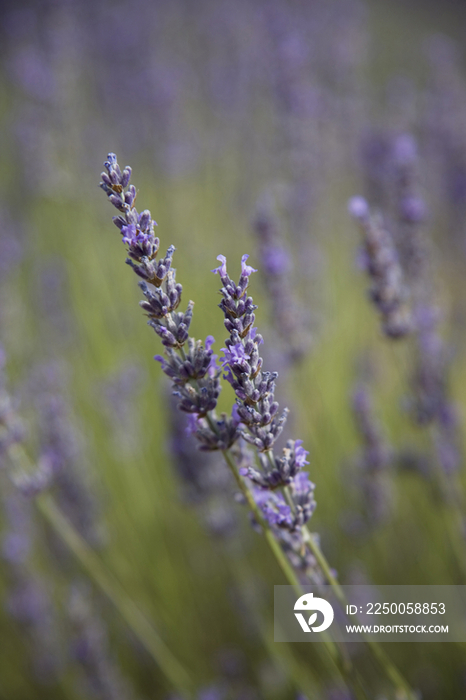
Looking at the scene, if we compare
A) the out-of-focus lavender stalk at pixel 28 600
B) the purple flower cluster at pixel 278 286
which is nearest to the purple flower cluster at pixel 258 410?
the purple flower cluster at pixel 278 286

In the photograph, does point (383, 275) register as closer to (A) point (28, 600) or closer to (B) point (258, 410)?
(B) point (258, 410)

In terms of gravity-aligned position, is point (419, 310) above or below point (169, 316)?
below

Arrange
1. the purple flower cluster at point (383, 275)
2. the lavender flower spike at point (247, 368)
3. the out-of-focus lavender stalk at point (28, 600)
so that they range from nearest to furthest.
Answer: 1. the lavender flower spike at point (247, 368)
2. the purple flower cluster at point (383, 275)
3. the out-of-focus lavender stalk at point (28, 600)

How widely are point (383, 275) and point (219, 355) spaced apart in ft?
4.58

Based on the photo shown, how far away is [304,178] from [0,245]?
2.57 meters

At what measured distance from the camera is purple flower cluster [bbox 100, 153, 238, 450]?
99cm

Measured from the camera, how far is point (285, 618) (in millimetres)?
2400

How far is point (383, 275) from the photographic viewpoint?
1708mm

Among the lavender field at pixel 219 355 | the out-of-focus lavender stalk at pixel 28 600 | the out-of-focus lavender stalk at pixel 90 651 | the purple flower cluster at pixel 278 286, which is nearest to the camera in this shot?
the lavender field at pixel 219 355

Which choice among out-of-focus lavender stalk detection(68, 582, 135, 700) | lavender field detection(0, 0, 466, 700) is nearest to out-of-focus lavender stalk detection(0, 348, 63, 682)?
lavender field detection(0, 0, 466, 700)

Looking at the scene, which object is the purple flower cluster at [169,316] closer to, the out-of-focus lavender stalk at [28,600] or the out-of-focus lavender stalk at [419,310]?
the out-of-focus lavender stalk at [419,310]

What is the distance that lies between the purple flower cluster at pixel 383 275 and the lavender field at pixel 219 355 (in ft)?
0.03

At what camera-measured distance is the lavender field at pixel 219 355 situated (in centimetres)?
144

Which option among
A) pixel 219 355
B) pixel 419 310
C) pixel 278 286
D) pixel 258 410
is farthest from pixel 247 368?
pixel 219 355
